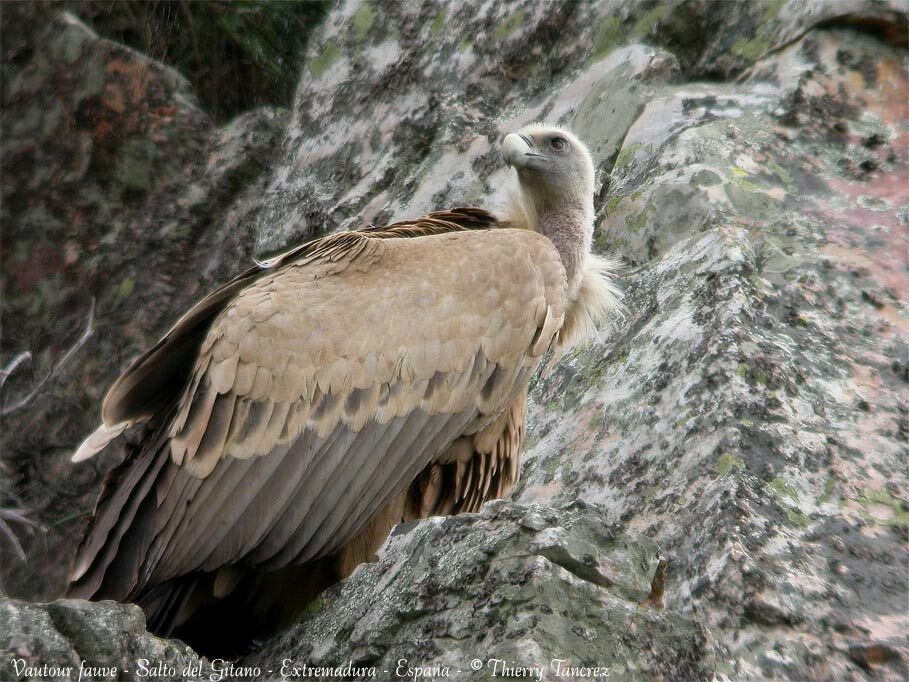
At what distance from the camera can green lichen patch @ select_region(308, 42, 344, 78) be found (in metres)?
6.11

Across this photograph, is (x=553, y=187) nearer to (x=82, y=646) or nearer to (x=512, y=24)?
(x=512, y=24)

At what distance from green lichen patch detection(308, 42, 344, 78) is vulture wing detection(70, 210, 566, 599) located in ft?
9.38

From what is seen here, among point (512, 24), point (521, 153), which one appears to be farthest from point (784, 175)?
point (512, 24)

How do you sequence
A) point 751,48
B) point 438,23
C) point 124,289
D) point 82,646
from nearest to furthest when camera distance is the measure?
point 82,646, point 751,48, point 438,23, point 124,289

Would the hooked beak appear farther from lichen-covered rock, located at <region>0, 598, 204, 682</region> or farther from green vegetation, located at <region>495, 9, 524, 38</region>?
lichen-covered rock, located at <region>0, 598, 204, 682</region>

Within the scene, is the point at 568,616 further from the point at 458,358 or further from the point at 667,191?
the point at 667,191

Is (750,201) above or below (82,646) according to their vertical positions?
below

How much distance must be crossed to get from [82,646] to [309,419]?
1.09 m

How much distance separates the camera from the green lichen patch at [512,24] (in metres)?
5.46

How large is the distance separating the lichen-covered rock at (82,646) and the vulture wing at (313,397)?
70 cm

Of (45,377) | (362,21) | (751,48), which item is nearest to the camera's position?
(751,48)

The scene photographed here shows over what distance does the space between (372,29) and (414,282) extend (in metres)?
3.13

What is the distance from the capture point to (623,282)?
13.3ft

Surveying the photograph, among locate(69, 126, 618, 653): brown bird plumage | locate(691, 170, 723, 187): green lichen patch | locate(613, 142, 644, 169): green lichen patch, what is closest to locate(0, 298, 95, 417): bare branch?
locate(69, 126, 618, 653): brown bird plumage
